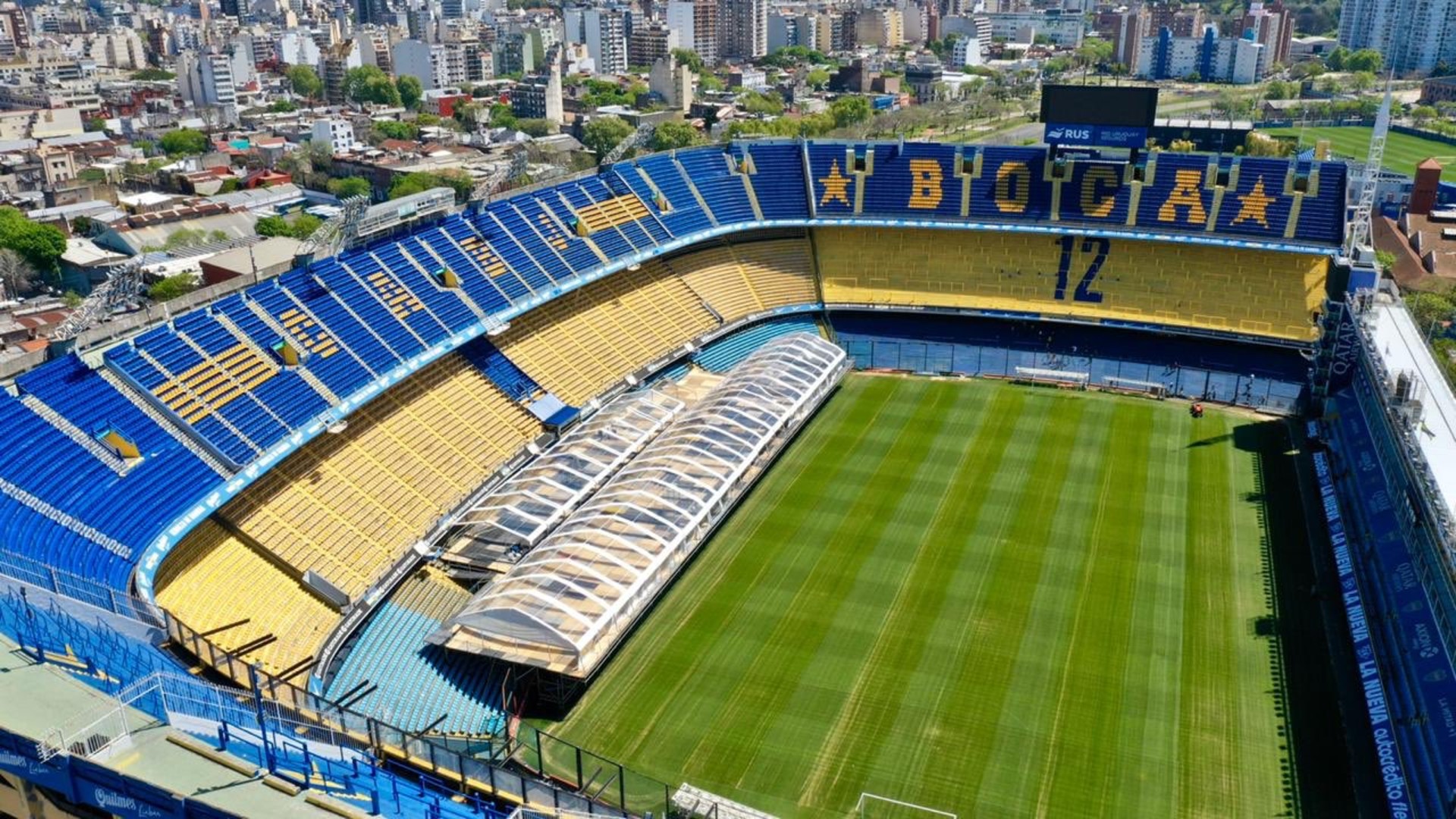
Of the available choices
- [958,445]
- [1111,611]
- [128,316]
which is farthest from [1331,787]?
[128,316]

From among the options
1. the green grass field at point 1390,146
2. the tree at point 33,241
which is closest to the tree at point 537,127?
the tree at point 33,241

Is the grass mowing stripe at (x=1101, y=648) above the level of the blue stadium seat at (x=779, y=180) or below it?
below

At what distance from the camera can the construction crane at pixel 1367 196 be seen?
46.0m

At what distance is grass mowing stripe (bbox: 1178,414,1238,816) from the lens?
24.8 m

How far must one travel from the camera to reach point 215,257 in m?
43.5

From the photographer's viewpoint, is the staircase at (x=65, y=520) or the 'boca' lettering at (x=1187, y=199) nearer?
the staircase at (x=65, y=520)

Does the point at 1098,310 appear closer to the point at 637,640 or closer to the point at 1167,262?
the point at 1167,262

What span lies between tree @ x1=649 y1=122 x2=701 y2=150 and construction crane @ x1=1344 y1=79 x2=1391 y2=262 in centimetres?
7508

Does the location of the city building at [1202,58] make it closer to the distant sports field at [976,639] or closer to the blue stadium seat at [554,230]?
the distant sports field at [976,639]

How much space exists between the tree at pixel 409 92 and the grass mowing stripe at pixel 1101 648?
484ft

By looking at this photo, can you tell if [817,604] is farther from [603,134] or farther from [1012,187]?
[603,134]

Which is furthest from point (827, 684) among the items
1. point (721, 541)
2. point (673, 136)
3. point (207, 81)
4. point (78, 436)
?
point (207, 81)

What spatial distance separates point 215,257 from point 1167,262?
44446 mm

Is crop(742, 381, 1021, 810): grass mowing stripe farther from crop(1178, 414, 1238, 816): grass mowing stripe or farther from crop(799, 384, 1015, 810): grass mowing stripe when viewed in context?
crop(1178, 414, 1238, 816): grass mowing stripe
